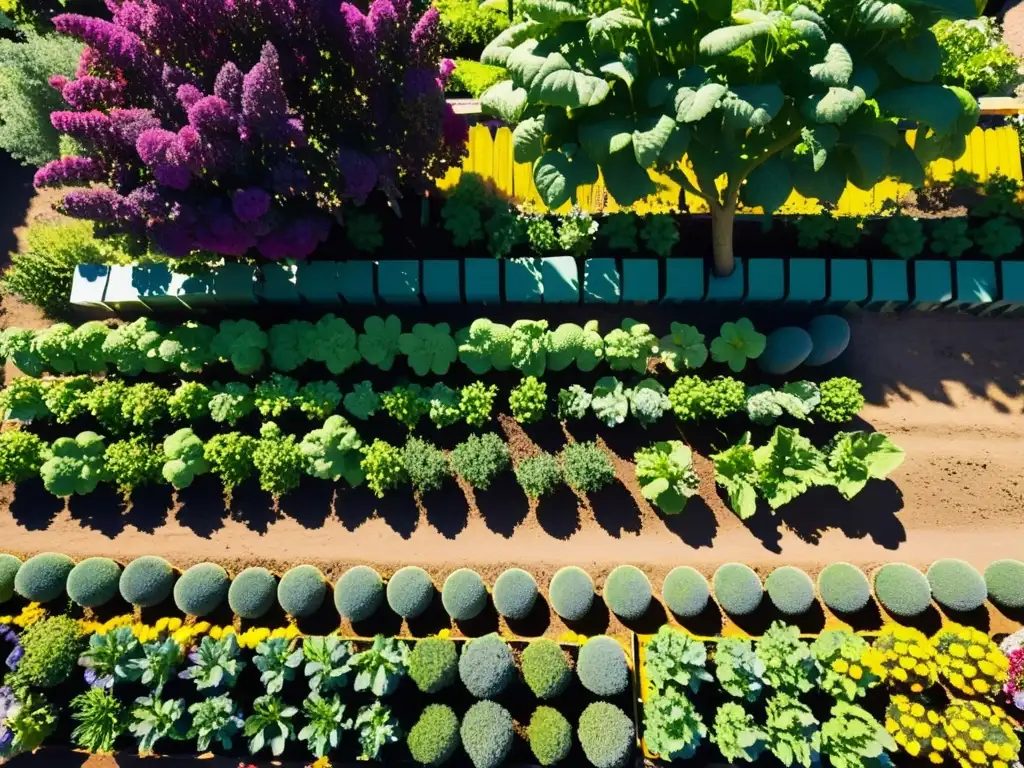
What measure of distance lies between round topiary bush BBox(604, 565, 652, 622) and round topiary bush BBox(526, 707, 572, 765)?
2394 millimetres

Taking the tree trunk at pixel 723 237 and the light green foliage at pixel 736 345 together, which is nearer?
the tree trunk at pixel 723 237

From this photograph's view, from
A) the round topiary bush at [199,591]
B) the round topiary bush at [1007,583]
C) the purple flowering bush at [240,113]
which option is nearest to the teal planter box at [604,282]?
the purple flowering bush at [240,113]

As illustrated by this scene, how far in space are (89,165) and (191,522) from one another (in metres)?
7.89

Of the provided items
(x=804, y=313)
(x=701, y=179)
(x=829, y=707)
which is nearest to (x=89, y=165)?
(x=701, y=179)

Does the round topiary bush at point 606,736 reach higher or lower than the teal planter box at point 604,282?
lower

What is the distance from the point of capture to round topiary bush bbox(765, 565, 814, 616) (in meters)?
13.1

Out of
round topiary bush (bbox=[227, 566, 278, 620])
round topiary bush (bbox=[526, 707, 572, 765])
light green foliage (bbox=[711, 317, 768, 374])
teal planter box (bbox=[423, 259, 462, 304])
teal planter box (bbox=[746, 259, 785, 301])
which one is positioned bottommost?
round topiary bush (bbox=[526, 707, 572, 765])

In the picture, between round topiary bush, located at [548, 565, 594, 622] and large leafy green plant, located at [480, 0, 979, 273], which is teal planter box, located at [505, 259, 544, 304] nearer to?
large leafy green plant, located at [480, 0, 979, 273]

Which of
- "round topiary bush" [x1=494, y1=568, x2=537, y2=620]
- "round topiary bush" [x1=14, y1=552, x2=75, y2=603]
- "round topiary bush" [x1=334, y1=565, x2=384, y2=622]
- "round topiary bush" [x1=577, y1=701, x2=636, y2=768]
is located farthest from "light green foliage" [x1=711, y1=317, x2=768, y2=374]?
"round topiary bush" [x1=14, y1=552, x2=75, y2=603]

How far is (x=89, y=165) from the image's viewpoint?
482 inches

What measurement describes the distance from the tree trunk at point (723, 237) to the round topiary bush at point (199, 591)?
1334 centimetres

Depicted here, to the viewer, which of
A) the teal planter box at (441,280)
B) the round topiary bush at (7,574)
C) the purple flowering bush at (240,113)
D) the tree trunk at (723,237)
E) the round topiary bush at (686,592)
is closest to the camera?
the purple flowering bush at (240,113)

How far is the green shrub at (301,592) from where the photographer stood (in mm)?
13266

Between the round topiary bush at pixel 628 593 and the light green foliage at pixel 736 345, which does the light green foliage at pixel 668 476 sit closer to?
the round topiary bush at pixel 628 593
